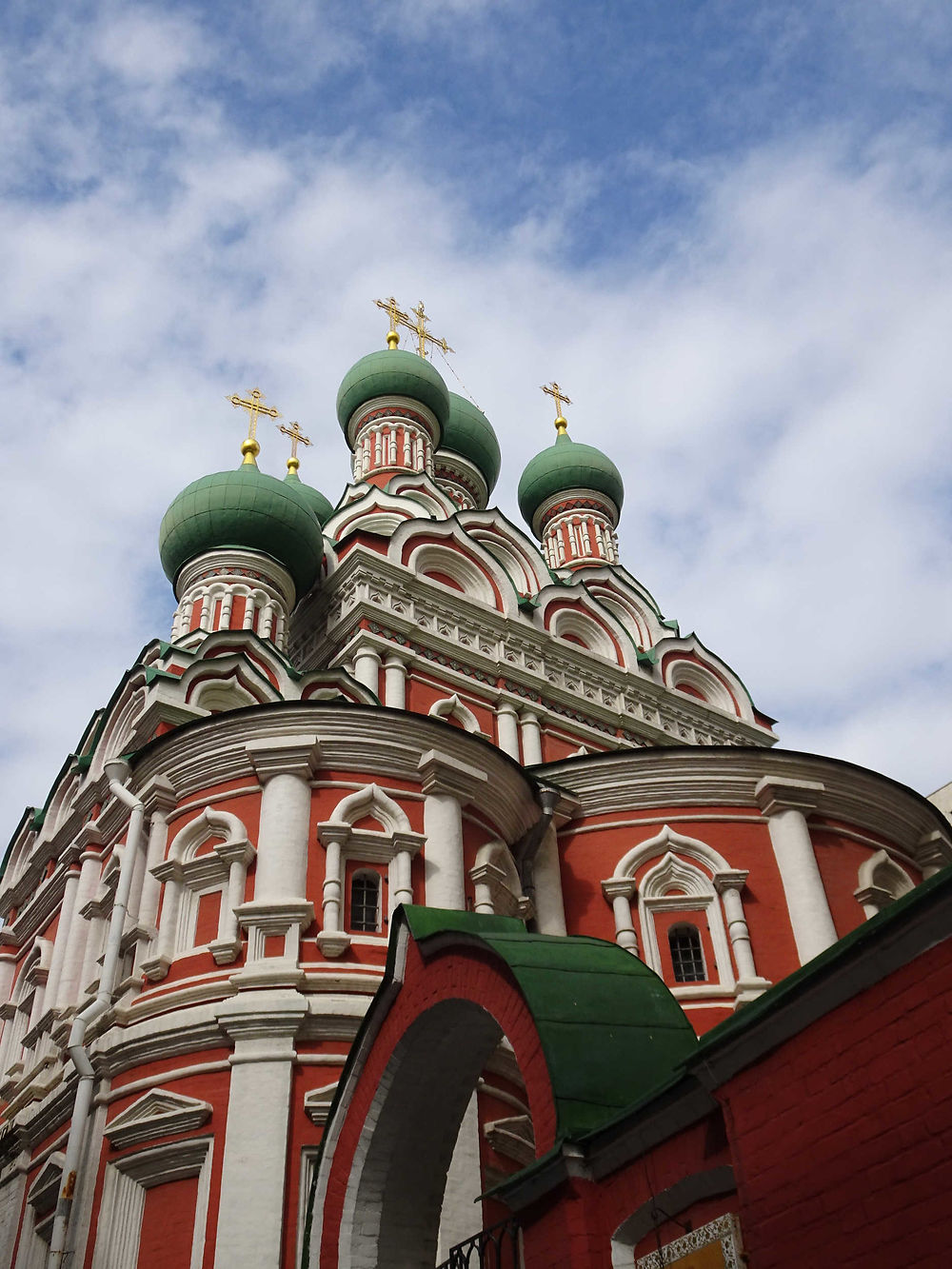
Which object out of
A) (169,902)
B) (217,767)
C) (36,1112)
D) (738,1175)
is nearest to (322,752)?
(217,767)

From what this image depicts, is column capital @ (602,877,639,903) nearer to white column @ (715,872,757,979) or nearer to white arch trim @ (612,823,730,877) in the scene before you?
white arch trim @ (612,823,730,877)

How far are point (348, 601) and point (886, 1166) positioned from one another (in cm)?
1065

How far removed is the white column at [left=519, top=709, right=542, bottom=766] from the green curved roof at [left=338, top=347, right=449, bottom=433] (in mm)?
6918

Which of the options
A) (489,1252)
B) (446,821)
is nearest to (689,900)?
(446,821)

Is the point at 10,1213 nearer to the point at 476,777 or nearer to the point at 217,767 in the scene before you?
the point at 217,767

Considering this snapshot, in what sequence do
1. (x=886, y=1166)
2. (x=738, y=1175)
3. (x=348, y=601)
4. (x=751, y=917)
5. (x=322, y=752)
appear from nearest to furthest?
1. (x=886, y=1166)
2. (x=738, y=1175)
3. (x=322, y=752)
4. (x=751, y=917)
5. (x=348, y=601)

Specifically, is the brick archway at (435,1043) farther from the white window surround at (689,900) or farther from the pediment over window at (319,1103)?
the white window surround at (689,900)

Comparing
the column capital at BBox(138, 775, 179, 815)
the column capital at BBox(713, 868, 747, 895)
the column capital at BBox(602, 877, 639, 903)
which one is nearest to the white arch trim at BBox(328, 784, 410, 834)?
the column capital at BBox(138, 775, 179, 815)

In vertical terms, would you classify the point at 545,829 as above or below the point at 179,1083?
above

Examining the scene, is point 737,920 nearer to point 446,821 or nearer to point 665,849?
point 665,849

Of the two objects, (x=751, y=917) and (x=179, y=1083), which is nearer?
(x=179, y=1083)

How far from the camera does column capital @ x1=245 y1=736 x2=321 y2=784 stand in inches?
358

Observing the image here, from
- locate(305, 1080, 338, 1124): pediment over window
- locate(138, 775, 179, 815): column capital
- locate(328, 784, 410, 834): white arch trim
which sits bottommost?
locate(305, 1080, 338, 1124): pediment over window

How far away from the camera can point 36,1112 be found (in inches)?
355
